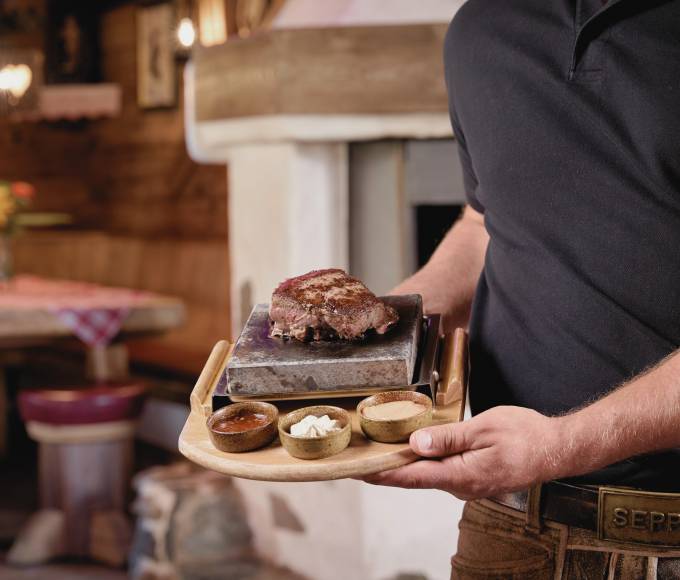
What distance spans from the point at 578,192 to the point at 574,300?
0.14 m

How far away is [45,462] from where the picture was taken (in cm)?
443

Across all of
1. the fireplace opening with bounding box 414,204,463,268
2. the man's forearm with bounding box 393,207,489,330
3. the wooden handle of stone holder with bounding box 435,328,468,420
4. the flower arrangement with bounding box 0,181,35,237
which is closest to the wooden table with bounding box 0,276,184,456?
the flower arrangement with bounding box 0,181,35,237

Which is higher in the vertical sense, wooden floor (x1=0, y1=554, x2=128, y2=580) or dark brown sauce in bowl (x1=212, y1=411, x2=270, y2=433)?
dark brown sauce in bowl (x1=212, y1=411, x2=270, y2=433)

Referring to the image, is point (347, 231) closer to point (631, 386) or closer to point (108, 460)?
point (108, 460)

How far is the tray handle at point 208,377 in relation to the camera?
1.26m

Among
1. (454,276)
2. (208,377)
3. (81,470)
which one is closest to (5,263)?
(81,470)

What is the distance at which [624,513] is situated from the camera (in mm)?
1240

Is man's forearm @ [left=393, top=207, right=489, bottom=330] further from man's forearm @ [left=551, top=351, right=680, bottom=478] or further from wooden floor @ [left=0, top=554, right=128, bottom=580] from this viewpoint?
wooden floor @ [left=0, top=554, right=128, bottom=580]

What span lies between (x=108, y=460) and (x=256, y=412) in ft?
11.2

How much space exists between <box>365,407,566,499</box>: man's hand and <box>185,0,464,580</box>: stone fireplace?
6.51ft

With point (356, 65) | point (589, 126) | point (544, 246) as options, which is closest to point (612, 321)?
point (544, 246)

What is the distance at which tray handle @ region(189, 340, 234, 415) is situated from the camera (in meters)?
1.26

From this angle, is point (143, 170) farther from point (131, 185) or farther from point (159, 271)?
point (159, 271)

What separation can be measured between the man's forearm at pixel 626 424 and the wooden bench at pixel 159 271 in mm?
4817
